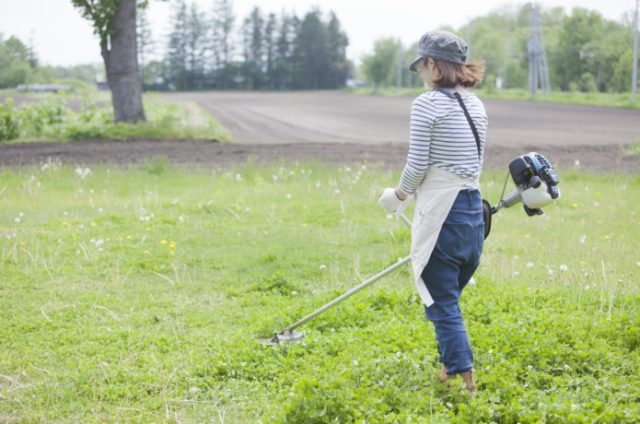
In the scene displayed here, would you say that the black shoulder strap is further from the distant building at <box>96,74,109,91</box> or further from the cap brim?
the distant building at <box>96,74,109,91</box>

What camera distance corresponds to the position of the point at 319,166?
13570 mm

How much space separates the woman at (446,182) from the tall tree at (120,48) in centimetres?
1780

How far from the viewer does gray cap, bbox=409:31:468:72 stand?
3.85 m

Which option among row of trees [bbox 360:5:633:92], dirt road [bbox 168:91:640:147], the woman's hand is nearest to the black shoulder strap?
the woman's hand

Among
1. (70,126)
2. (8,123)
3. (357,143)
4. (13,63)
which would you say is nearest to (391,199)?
(357,143)

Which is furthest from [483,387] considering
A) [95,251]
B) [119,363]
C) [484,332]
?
[95,251]

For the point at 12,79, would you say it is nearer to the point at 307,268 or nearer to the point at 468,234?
the point at 307,268

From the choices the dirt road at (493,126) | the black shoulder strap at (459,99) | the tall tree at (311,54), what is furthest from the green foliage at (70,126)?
the tall tree at (311,54)

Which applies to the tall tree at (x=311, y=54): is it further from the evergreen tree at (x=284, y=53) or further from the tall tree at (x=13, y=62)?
the tall tree at (x=13, y=62)

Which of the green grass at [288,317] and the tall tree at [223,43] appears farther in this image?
the tall tree at [223,43]

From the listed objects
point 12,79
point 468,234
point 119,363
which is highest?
point 12,79

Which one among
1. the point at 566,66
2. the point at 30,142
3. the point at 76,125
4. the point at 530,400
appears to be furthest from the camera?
the point at 566,66

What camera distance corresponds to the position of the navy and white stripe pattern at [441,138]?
12.6 feet

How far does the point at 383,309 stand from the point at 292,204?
4374 mm
